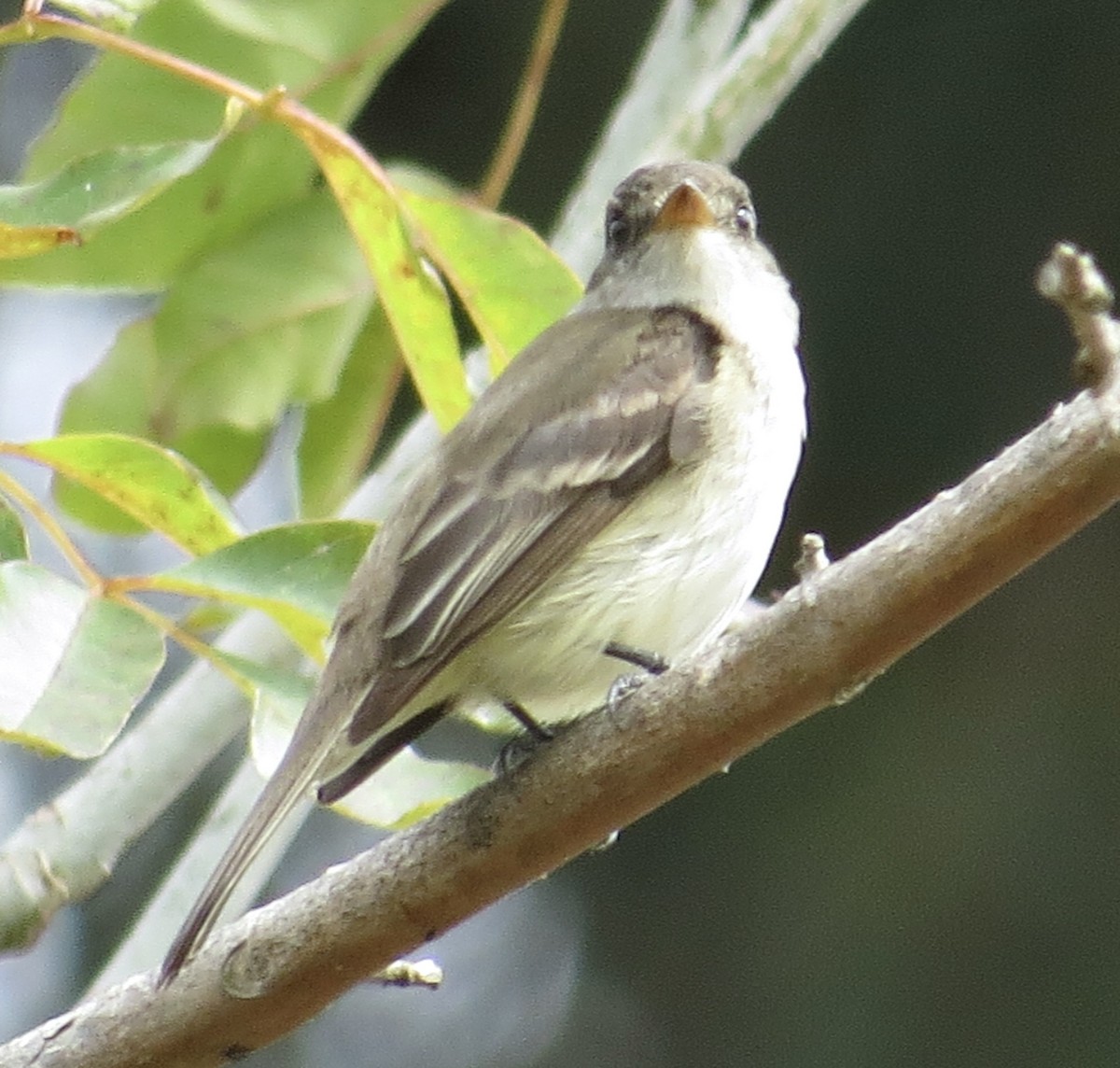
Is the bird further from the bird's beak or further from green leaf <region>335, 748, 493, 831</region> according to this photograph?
the bird's beak

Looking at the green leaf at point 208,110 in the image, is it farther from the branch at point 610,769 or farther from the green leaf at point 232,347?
the branch at point 610,769

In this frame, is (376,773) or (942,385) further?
(942,385)

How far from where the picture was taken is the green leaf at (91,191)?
6.67 ft

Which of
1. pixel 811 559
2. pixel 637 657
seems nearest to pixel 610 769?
pixel 811 559

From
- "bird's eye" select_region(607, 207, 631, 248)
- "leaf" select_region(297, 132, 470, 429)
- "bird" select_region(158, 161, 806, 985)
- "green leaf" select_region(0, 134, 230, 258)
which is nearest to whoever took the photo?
"green leaf" select_region(0, 134, 230, 258)

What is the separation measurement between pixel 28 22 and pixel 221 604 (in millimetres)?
775

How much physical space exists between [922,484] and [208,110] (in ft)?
6.97

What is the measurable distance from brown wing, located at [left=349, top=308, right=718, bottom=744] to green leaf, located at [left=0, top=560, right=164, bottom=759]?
1.22ft

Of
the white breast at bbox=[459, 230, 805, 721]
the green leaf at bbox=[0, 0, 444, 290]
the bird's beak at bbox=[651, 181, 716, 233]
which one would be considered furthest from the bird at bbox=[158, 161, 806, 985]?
the green leaf at bbox=[0, 0, 444, 290]

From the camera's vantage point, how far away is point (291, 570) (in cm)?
216

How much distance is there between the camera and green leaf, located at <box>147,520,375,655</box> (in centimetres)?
211

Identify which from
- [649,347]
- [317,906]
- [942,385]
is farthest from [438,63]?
[317,906]

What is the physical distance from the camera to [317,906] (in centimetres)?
201

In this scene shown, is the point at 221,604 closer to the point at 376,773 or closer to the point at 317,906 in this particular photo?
the point at 376,773
